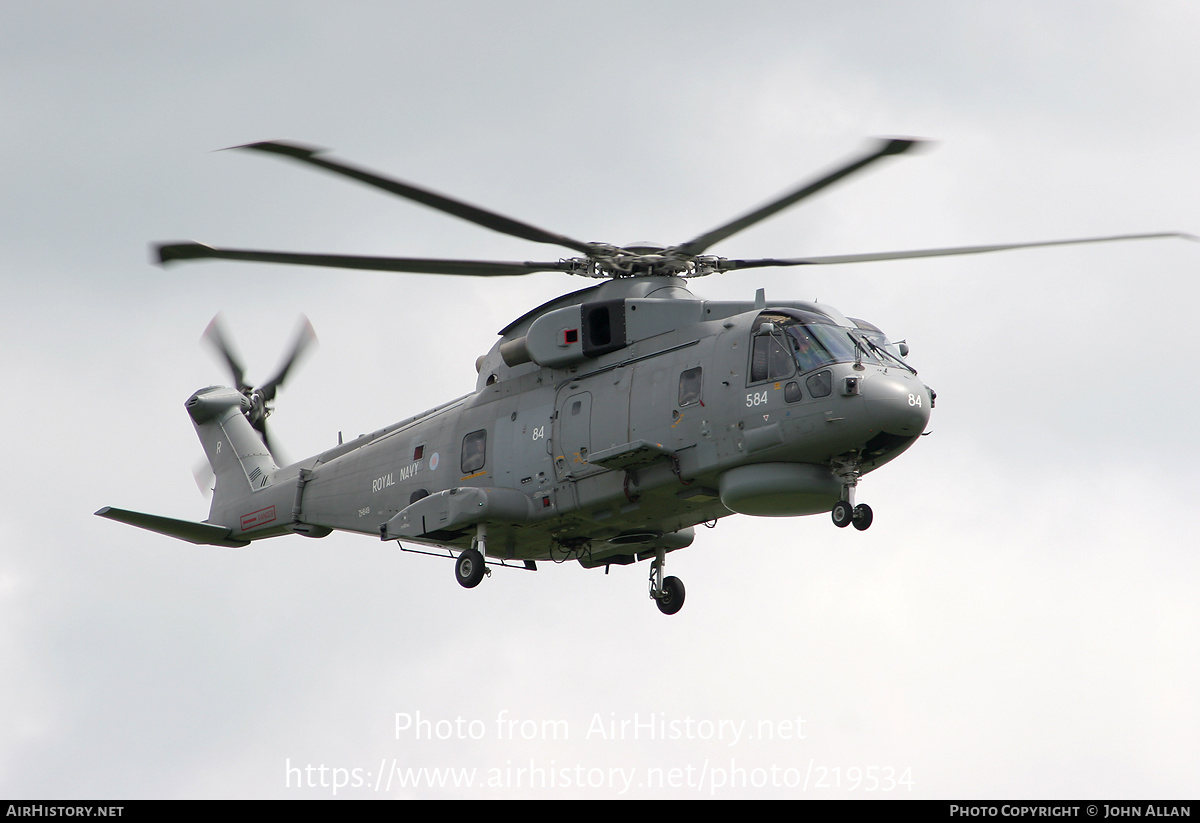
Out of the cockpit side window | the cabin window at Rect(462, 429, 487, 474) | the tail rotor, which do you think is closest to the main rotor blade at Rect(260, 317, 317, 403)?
the tail rotor

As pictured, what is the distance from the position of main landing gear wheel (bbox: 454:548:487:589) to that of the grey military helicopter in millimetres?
36

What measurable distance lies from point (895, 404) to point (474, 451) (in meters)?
8.10

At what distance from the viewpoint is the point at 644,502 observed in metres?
23.3

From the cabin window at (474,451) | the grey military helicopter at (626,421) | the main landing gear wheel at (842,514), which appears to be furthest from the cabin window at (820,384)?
the cabin window at (474,451)

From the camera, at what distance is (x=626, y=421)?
2333cm

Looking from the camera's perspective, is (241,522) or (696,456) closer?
(696,456)

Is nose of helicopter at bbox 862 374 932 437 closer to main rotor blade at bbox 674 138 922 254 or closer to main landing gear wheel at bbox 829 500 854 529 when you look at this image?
main landing gear wheel at bbox 829 500 854 529

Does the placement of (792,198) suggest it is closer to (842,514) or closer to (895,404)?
(895,404)

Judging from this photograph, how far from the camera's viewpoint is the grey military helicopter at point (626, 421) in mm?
21500

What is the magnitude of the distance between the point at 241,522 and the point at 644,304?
11.0 metres

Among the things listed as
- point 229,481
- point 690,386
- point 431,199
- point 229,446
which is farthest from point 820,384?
point 229,446
